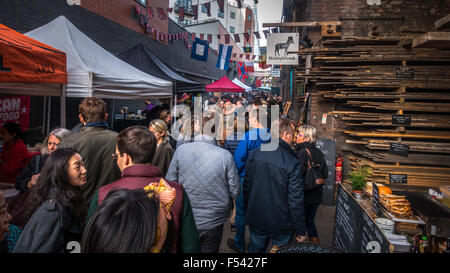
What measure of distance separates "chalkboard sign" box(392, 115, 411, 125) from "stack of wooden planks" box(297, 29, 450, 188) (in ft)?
0.09

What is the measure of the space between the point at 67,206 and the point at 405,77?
6.18 metres

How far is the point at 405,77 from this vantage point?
18.4 feet

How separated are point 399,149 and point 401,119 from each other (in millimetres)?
671

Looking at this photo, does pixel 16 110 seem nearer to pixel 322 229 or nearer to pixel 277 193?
pixel 277 193

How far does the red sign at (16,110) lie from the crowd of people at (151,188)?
3129mm

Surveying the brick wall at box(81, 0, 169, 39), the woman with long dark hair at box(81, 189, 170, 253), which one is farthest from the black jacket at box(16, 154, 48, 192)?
the brick wall at box(81, 0, 169, 39)

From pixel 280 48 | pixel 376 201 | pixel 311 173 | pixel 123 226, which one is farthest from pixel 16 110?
pixel 376 201

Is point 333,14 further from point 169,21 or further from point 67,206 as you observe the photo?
point 169,21

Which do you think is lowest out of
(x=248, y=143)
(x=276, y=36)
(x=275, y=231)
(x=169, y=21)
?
(x=275, y=231)

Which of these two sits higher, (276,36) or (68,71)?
(276,36)

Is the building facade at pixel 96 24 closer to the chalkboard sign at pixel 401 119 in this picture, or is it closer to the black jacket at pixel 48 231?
the black jacket at pixel 48 231

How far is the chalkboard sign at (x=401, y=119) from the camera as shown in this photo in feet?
17.9

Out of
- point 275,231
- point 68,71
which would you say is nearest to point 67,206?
point 275,231

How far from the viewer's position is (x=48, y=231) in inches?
70.8
